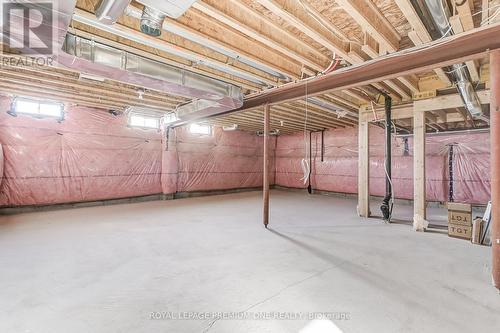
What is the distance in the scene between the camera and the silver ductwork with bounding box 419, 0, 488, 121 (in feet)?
5.93

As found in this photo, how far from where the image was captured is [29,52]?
2.19 meters

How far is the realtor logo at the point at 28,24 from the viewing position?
166 centimetres

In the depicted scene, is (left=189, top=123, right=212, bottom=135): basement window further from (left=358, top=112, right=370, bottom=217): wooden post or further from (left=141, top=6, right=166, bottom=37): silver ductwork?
(left=141, top=6, right=166, bottom=37): silver ductwork

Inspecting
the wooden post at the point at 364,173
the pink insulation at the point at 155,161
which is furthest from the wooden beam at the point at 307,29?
the pink insulation at the point at 155,161

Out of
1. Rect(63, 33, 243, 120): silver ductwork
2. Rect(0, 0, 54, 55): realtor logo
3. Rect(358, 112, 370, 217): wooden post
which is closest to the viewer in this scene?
Rect(0, 0, 54, 55): realtor logo

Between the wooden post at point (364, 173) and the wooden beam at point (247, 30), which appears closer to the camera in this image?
the wooden beam at point (247, 30)

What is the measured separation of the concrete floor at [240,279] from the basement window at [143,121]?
318 cm

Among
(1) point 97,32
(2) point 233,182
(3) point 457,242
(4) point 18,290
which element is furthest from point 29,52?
(2) point 233,182

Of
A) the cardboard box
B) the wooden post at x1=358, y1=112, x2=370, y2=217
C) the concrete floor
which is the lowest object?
the concrete floor

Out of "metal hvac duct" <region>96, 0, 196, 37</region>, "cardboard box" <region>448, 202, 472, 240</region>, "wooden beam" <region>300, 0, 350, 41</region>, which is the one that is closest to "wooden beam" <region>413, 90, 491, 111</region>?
Result: "cardboard box" <region>448, 202, 472, 240</region>

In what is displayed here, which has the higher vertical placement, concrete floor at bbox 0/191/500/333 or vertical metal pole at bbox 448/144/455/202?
vertical metal pole at bbox 448/144/455/202

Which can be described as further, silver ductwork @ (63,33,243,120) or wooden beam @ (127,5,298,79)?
silver ductwork @ (63,33,243,120)

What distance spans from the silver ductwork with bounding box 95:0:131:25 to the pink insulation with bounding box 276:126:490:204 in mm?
6994

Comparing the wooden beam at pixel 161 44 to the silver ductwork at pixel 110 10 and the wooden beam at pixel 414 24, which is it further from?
the wooden beam at pixel 414 24
